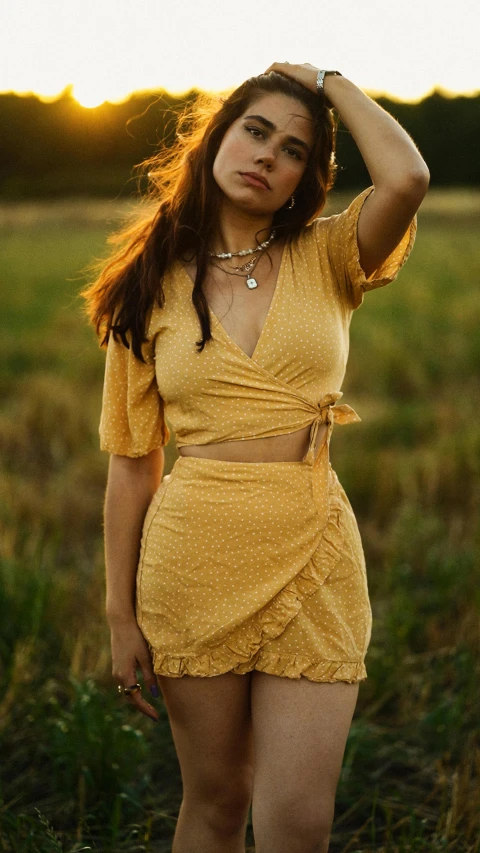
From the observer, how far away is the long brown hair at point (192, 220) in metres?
2.13

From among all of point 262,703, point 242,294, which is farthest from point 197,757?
point 242,294

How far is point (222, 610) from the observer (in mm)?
1996

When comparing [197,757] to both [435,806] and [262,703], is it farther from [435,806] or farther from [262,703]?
[435,806]

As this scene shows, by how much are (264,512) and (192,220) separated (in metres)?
0.79

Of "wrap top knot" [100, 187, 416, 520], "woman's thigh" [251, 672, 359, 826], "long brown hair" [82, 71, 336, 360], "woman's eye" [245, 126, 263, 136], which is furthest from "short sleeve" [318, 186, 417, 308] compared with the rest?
"woman's thigh" [251, 672, 359, 826]

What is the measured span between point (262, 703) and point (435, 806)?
4.11ft

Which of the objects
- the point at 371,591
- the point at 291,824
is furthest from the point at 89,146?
the point at 291,824

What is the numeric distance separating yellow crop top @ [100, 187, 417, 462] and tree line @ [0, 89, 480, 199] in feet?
54.0

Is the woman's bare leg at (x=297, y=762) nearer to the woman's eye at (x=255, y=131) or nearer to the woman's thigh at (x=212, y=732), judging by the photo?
the woman's thigh at (x=212, y=732)

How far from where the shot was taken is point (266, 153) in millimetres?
2068

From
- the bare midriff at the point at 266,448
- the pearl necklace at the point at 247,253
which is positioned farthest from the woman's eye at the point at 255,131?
the bare midriff at the point at 266,448

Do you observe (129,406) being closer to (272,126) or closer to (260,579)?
(260,579)

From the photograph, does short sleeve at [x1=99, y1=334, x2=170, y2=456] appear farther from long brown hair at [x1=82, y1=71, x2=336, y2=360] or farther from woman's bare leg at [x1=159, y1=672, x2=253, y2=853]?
woman's bare leg at [x1=159, y1=672, x2=253, y2=853]

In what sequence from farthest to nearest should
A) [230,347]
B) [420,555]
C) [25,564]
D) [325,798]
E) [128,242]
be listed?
1. [420,555]
2. [25,564]
3. [128,242]
4. [230,347]
5. [325,798]
